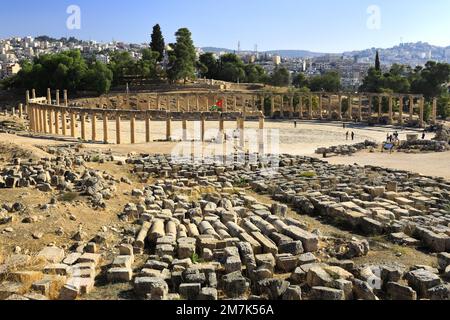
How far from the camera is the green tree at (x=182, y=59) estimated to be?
276 feet

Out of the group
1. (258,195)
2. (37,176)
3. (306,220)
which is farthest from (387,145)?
(37,176)

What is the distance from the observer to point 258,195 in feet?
80.1

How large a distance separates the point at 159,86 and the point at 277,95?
20374 millimetres

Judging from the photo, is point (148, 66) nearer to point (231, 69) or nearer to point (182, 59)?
point (182, 59)

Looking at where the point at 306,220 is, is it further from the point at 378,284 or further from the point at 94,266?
the point at 94,266

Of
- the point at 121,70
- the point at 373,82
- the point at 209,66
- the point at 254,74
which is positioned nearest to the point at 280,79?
the point at 254,74

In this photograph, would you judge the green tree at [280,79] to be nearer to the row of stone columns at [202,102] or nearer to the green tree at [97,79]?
the row of stone columns at [202,102]

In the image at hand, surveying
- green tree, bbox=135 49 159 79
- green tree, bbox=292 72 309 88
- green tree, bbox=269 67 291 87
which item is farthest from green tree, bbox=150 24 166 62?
green tree, bbox=292 72 309 88

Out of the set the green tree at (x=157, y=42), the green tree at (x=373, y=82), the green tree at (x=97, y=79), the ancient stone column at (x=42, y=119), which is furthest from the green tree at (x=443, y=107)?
the ancient stone column at (x=42, y=119)

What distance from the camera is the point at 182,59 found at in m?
84.4

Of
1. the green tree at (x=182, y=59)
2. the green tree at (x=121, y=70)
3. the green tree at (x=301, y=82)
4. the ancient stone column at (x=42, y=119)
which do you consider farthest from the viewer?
the green tree at (x=301, y=82)

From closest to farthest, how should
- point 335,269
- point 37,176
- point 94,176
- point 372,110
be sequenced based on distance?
point 335,269 < point 37,176 < point 94,176 < point 372,110

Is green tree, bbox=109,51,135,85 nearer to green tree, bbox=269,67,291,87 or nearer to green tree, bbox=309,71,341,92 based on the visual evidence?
green tree, bbox=269,67,291,87

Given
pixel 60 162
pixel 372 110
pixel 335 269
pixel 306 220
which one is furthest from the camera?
pixel 372 110
